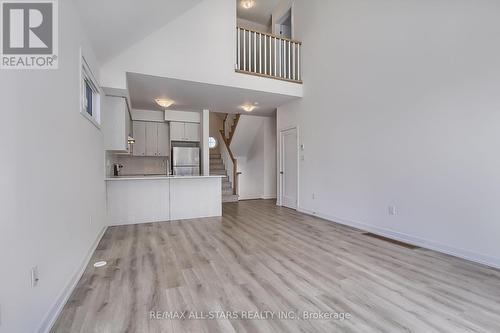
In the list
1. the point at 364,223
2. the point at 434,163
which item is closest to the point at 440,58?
the point at 434,163

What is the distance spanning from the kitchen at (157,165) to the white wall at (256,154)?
1.80 m

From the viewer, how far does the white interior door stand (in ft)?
19.7

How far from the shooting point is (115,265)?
2713 millimetres

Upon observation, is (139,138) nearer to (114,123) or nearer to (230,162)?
(114,123)

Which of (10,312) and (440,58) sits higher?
(440,58)

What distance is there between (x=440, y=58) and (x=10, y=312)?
4.59m

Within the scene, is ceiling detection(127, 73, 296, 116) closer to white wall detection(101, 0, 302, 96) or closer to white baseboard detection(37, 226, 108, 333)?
white wall detection(101, 0, 302, 96)

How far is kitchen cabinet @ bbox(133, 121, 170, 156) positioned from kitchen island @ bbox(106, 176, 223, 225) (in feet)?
7.45

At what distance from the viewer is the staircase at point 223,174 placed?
778 centimetres

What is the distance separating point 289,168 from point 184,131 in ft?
10.8

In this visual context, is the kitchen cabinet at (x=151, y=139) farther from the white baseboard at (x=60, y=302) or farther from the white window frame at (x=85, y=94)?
the white baseboard at (x=60, y=302)

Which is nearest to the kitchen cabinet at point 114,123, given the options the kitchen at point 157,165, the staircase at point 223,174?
the kitchen at point 157,165

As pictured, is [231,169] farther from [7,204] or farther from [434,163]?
[7,204]

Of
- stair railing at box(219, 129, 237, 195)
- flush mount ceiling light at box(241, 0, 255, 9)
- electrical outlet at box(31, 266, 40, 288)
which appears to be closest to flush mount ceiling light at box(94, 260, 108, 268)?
electrical outlet at box(31, 266, 40, 288)
